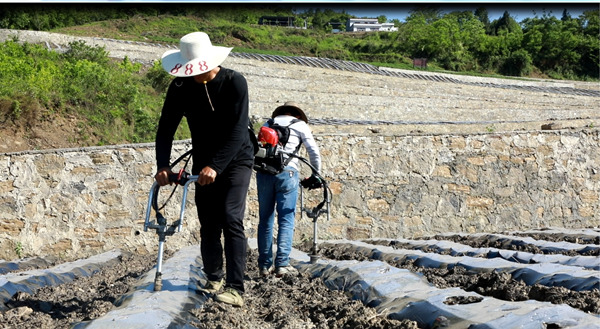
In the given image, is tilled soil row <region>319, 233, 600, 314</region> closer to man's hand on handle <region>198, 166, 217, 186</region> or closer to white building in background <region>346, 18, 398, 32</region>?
man's hand on handle <region>198, 166, 217, 186</region>

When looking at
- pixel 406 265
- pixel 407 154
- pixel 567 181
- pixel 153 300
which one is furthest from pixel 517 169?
pixel 153 300

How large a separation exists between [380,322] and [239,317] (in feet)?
2.47

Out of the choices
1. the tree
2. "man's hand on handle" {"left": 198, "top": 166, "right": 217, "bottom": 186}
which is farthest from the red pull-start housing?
the tree

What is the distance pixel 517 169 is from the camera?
31.1 ft

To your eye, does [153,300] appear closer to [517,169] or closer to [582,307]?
[582,307]

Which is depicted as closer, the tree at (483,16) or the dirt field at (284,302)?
the dirt field at (284,302)

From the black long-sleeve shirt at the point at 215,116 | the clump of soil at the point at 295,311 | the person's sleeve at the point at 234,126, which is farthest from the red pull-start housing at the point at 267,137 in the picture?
the person's sleeve at the point at 234,126

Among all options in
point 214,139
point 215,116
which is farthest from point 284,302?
point 215,116

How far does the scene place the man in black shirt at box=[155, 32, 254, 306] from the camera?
4.00 metres

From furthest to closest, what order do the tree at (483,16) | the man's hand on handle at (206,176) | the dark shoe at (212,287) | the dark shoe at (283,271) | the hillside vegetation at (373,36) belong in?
the tree at (483,16) < the hillside vegetation at (373,36) < the dark shoe at (283,271) < the dark shoe at (212,287) < the man's hand on handle at (206,176)

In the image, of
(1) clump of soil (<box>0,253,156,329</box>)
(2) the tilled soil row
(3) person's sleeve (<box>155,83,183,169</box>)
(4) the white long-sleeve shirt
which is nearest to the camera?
(2) the tilled soil row

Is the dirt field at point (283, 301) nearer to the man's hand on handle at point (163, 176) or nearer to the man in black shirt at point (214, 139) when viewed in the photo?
the man in black shirt at point (214, 139)

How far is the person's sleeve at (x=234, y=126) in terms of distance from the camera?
13.1 feet

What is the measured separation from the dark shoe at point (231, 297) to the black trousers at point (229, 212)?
0.19 feet
